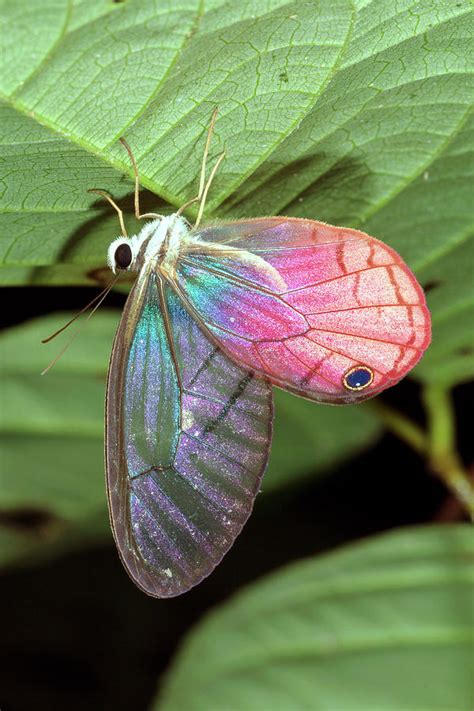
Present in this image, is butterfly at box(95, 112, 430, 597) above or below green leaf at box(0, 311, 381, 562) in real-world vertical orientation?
above

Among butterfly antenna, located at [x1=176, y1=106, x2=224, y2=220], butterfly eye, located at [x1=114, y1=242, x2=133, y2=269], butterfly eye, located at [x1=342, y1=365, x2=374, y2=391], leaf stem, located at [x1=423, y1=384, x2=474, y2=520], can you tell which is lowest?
leaf stem, located at [x1=423, y1=384, x2=474, y2=520]

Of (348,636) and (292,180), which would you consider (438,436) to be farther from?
(292,180)

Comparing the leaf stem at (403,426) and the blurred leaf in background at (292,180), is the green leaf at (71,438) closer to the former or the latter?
the blurred leaf in background at (292,180)

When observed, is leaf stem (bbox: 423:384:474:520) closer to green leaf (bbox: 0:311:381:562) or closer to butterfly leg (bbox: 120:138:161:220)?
green leaf (bbox: 0:311:381:562)

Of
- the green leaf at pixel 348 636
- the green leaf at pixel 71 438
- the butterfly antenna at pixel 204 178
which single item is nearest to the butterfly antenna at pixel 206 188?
the butterfly antenna at pixel 204 178

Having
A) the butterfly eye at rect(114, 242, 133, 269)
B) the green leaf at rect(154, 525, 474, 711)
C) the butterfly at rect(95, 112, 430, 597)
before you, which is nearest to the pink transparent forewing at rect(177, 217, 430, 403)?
the butterfly at rect(95, 112, 430, 597)

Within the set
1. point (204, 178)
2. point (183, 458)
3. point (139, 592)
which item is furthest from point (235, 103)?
→ point (139, 592)
